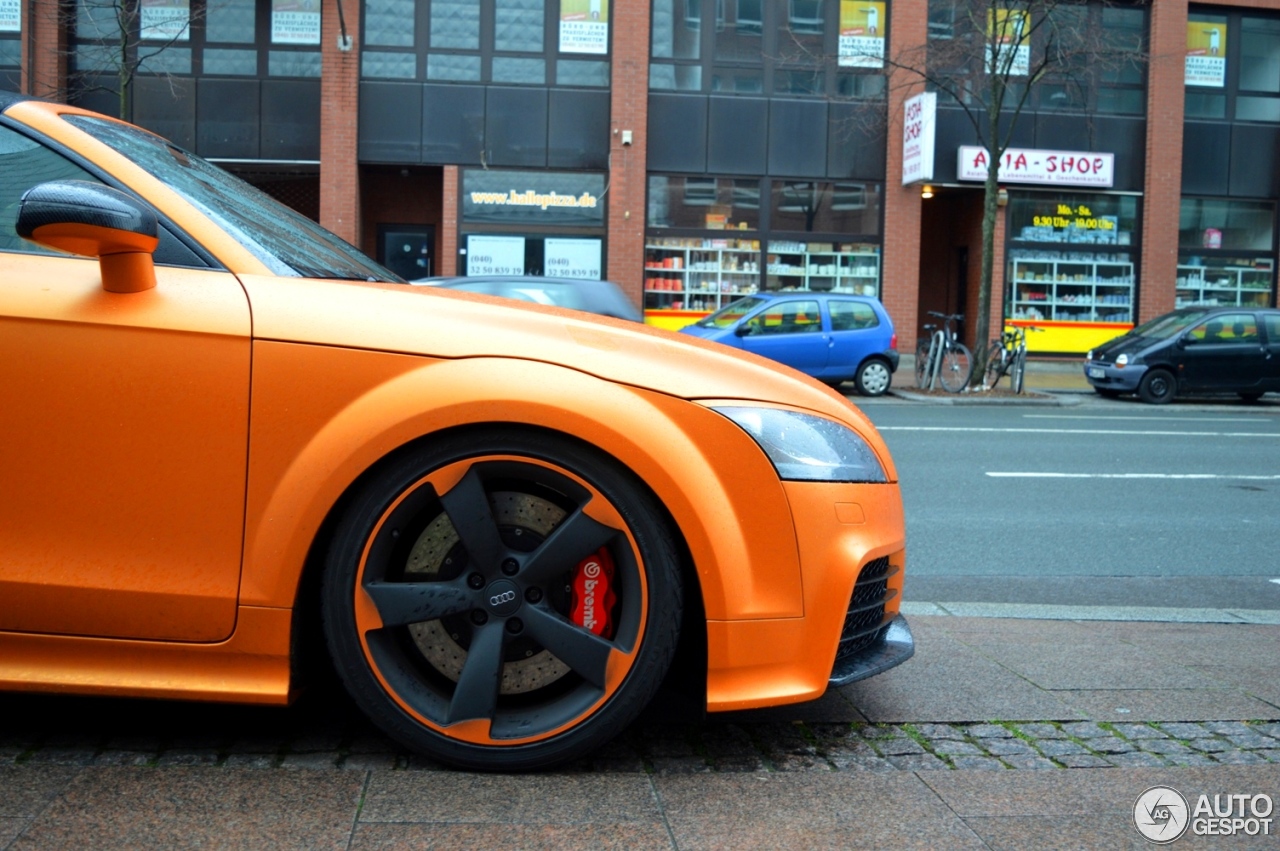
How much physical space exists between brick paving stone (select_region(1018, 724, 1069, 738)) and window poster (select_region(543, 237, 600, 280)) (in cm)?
2034

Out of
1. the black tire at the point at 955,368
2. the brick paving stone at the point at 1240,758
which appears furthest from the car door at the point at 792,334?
the brick paving stone at the point at 1240,758

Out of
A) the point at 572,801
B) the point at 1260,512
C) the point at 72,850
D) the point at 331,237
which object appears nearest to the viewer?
the point at 72,850

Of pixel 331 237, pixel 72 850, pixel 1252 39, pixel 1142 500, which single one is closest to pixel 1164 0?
pixel 1252 39

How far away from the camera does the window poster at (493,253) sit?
23406 millimetres

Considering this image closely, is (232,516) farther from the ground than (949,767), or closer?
farther from the ground

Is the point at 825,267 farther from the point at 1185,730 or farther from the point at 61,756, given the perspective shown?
the point at 61,756

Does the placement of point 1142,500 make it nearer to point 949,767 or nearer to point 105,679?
point 949,767

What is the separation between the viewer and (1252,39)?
1005 inches

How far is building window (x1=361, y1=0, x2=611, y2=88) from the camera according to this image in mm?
22906

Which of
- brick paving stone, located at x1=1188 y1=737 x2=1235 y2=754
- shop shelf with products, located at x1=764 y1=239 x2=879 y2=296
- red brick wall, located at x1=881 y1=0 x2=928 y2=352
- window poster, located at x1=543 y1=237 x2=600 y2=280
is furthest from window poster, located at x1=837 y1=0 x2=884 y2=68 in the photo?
brick paving stone, located at x1=1188 y1=737 x2=1235 y2=754

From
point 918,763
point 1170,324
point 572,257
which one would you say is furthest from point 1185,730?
point 572,257

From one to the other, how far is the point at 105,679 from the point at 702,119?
21699 mm

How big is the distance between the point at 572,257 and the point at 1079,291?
10350 millimetres

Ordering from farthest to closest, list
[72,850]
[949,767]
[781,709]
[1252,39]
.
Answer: [1252,39]
[781,709]
[949,767]
[72,850]
